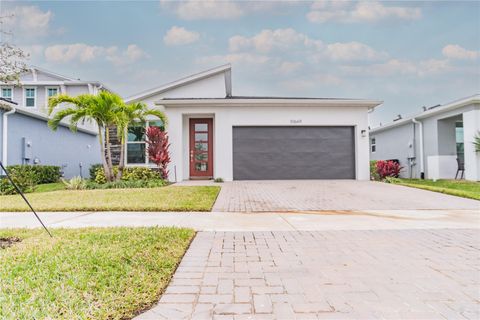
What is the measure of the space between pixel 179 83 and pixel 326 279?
44.3 ft

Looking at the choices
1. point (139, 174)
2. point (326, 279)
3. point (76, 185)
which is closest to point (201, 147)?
point (139, 174)

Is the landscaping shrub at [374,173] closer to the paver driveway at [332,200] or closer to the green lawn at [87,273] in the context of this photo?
the paver driveway at [332,200]

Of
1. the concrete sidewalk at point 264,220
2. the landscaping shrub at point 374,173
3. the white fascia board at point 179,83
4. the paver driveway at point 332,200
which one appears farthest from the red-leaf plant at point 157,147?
the landscaping shrub at point 374,173

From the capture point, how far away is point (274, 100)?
1209 centimetres

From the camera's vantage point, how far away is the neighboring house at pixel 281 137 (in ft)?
39.7

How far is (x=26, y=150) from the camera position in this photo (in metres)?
12.0

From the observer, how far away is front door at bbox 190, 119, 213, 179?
13.0m

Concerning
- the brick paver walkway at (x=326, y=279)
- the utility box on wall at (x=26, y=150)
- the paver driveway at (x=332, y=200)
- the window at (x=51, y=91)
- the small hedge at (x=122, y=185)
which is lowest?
the brick paver walkway at (x=326, y=279)

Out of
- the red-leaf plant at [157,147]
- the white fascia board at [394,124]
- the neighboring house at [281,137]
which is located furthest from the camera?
the white fascia board at [394,124]

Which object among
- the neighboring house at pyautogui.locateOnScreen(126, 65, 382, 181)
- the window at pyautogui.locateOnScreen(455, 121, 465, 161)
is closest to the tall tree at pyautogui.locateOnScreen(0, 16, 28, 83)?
the neighboring house at pyautogui.locateOnScreen(126, 65, 382, 181)

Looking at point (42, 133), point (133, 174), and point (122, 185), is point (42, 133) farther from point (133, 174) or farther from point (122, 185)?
point (122, 185)

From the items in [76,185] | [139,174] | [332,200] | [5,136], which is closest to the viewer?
[332,200]

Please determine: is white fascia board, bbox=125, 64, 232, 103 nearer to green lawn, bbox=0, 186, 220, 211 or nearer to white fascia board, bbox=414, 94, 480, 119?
green lawn, bbox=0, 186, 220, 211

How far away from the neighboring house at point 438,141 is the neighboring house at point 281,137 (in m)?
4.34
